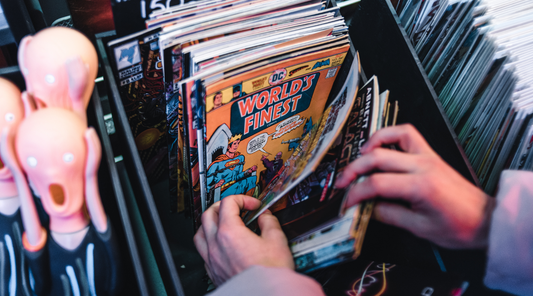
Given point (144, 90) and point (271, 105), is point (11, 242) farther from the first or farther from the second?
point (271, 105)

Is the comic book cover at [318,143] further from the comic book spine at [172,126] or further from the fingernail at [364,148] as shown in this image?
the comic book spine at [172,126]

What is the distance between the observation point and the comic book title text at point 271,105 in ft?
2.64

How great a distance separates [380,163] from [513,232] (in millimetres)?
234

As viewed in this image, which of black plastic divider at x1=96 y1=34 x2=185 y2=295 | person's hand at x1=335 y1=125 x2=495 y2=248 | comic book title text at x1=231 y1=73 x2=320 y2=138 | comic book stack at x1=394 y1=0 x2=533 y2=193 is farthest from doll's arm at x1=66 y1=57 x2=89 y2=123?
comic book stack at x1=394 y1=0 x2=533 y2=193

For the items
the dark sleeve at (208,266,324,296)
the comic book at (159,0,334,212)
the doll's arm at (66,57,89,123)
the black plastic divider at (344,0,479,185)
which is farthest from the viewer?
the black plastic divider at (344,0,479,185)

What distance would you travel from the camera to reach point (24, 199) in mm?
630

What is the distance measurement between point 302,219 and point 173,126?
1.51 ft

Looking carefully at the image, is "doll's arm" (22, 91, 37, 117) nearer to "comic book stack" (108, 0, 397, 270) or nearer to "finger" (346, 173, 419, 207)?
"comic book stack" (108, 0, 397, 270)

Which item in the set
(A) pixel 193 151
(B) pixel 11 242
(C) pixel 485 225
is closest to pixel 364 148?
(C) pixel 485 225

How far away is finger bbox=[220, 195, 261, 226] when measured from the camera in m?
0.70

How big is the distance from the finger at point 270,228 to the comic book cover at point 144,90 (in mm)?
502

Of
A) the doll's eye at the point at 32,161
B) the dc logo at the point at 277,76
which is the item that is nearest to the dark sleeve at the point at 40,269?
the doll's eye at the point at 32,161

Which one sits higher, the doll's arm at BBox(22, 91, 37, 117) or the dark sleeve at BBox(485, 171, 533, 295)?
the doll's arm at BBox(22, 91, 37, 117)

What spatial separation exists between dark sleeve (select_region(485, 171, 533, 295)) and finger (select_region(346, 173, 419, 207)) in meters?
→ 0.14
